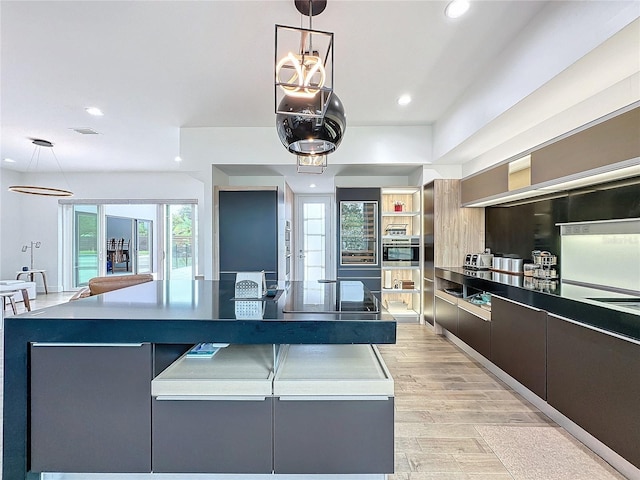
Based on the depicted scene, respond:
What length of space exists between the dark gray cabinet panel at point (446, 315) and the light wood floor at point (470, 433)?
1.90 ft

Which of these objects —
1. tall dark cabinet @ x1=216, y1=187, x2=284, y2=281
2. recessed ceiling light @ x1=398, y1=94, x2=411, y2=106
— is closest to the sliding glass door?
tall dark cabinet @ x1=216, y1=187, x2=284, y2=281

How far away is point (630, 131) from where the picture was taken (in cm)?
183

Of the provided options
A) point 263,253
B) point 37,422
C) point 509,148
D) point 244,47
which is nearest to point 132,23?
point 244,47

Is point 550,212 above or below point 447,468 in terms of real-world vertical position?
above

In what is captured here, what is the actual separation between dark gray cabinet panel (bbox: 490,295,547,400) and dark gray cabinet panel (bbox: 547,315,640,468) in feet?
0.26

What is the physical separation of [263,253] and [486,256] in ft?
9.77

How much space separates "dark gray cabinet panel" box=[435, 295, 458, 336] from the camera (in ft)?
12.1

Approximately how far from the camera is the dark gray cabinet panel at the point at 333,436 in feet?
4.71

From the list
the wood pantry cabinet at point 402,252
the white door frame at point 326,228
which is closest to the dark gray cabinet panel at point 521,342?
the wood pantry cabinet at point 402,252

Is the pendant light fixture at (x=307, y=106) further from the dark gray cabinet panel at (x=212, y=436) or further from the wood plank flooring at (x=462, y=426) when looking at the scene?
the wood plank flooring at (x=462, y=426)

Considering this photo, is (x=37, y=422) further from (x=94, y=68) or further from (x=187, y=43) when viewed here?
(x=94, y=68)

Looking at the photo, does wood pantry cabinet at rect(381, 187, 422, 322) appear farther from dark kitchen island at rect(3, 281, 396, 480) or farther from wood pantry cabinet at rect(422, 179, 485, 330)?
dark kitchen island at rect(3, 281, 396, 480)

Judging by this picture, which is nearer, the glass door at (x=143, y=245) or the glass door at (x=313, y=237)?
the glass door at (x=313, y=237)

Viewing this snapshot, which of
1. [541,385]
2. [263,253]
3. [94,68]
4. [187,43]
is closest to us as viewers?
[541,385]
